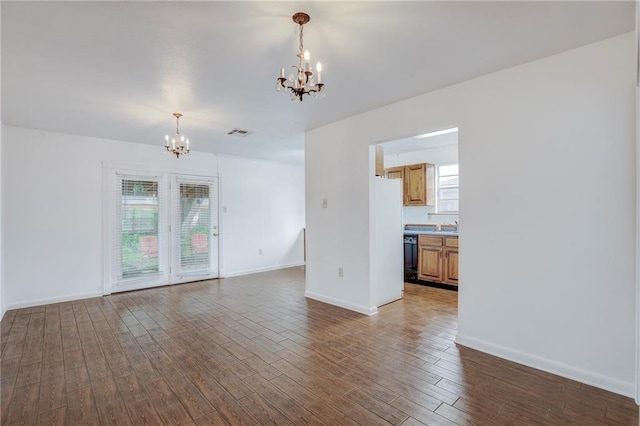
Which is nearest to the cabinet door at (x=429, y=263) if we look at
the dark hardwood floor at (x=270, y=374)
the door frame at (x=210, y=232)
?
the dark hardwood floor at (x=270, y=374)

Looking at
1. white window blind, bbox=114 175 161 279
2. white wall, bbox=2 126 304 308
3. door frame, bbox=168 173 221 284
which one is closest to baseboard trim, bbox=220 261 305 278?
door frame, bbox=168 173 221 284

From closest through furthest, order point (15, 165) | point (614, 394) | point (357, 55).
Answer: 1. point (614, 394)
2. point (357, 55)
3. point (15, 165)

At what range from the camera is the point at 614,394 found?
85.0 inches

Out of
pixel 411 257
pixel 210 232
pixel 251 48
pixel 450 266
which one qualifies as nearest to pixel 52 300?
pixel 210 232

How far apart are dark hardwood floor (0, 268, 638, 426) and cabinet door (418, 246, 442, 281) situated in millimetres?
1320

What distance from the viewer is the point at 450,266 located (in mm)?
5035

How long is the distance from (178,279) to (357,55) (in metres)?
5.18

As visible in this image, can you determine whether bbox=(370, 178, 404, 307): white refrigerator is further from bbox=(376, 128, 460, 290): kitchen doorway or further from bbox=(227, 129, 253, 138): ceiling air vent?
bbox=(227, 129, 253, 138): ceiling air vent

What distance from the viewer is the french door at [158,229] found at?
5133mm

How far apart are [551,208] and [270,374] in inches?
105

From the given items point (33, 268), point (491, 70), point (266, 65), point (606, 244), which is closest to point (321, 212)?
point (266, 65)

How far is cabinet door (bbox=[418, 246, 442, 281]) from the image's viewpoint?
518cm

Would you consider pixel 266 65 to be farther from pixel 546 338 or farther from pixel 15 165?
pixel 15 165

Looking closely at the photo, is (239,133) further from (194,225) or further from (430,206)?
(430,206)
